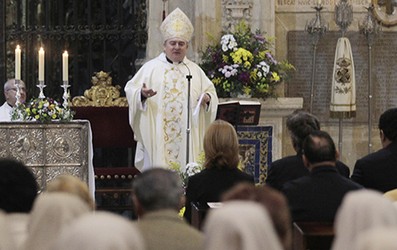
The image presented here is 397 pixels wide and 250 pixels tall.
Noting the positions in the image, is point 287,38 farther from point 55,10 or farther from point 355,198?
point 355,198

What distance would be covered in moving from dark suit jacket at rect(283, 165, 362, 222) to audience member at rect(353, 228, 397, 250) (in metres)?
3.03

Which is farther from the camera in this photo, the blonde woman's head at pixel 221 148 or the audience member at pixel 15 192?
the blonde woman's head at pixel 221 148

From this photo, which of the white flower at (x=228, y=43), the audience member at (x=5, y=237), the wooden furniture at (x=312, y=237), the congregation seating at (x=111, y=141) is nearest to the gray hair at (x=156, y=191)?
the audience member at (x=5, y=237)

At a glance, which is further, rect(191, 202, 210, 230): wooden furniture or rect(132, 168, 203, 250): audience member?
rect(191, 202, 210, 230): wooden furniture

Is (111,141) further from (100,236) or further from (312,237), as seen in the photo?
(100,236)

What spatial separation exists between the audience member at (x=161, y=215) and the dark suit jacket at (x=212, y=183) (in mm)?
2876

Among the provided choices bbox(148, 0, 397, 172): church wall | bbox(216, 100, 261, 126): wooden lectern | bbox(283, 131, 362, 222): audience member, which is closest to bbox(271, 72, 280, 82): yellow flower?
bbox(148, 0, 397, 172): church wall

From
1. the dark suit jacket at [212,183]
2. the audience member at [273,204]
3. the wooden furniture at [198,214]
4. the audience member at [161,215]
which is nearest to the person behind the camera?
the audience member at [273,204]

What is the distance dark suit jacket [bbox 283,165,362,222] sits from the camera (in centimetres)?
679

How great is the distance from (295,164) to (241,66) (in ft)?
20.4

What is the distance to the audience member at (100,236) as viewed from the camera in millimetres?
3641

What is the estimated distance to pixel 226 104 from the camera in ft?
41.3

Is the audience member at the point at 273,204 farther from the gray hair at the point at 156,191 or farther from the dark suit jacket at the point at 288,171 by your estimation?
the dark suit jacket at the point at 288,171

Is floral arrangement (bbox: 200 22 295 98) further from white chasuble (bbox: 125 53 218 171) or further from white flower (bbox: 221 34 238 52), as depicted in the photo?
white chasuble (bbox: 125 53 218 171)
